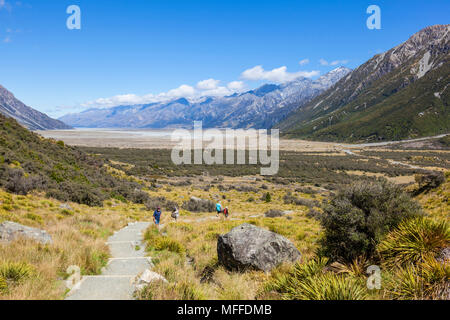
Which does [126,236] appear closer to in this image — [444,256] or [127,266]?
[127,266]

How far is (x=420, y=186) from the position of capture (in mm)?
23812

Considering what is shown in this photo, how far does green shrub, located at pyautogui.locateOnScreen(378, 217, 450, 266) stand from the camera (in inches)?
223

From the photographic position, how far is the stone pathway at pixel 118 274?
589 cm

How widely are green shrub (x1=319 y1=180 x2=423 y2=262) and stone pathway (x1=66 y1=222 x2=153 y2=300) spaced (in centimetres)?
563

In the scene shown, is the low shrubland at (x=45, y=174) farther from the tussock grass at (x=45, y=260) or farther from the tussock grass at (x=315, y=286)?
the tussock grass at (x=315, y=286)

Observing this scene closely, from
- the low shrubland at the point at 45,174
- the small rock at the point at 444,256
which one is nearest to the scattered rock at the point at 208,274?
the small rock at the point at 444,256

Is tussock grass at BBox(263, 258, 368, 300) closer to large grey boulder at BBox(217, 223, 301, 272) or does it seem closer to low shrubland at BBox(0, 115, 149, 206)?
large grey boulder at BBox(217, 223, 301, 272)

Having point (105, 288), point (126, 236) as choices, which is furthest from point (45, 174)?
point (105, 288)

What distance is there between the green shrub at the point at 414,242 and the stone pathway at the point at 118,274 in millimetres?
6153

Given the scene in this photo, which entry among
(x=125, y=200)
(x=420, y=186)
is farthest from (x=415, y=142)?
(x=125, y=200)

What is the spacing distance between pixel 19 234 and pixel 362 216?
35.0 ft

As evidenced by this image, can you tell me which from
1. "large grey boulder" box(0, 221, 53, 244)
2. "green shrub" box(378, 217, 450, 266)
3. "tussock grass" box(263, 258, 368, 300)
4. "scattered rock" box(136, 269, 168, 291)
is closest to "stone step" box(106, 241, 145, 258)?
"large grey boulder" box(0, 221, 53, 244)
